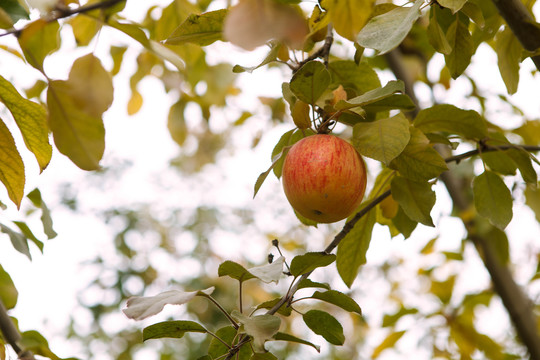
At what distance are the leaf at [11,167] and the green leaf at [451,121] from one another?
59 cm

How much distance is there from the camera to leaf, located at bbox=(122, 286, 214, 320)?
2.05 feet

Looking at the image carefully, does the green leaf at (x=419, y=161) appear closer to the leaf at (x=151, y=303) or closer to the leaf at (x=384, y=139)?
the leaf at (x=384, y=139)

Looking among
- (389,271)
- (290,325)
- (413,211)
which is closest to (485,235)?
(413,211)

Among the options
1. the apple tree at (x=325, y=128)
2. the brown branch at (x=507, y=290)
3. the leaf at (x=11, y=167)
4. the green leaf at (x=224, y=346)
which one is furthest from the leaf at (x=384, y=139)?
the brown branch at (x=507, y=290)

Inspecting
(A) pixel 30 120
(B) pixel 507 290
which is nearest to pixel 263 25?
(A) pixel 30 120

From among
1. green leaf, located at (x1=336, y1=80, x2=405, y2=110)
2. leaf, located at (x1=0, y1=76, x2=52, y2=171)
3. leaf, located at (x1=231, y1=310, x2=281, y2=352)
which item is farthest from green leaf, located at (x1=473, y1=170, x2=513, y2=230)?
leaf, located at (x1=0, y1=76, x2=52, y2=171)

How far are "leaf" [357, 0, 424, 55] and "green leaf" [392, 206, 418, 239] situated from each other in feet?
1.39

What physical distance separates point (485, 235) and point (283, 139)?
0.81m

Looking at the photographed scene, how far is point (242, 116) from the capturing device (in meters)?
2.13

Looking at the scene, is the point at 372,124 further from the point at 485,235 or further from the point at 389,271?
the point at 389,271

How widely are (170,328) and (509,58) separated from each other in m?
0.67

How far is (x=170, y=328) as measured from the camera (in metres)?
0.83

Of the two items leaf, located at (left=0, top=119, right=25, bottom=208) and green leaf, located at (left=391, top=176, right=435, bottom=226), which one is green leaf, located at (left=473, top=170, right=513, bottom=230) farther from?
leaf, located at (left=0, top=119, right=25, bottom=208)


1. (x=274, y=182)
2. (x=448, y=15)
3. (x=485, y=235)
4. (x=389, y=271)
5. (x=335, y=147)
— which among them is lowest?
(x=389, y=271)
